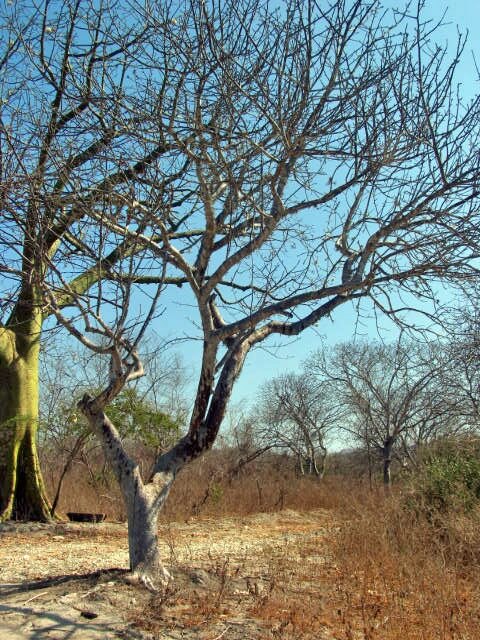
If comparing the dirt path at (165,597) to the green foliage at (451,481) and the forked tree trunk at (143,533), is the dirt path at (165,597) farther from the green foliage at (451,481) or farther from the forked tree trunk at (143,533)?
the green foliage at (451,481)

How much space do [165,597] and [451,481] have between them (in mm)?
5696

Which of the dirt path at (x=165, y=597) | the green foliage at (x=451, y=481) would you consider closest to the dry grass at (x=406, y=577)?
the dirt path at (x=165, y=597)

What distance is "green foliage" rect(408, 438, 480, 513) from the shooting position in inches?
328

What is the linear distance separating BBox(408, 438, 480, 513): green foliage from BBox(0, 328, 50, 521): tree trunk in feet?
19.3

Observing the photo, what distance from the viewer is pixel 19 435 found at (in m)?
9.98

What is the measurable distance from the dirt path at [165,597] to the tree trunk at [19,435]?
2.43 m

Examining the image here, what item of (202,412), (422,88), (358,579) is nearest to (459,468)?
(358,579)

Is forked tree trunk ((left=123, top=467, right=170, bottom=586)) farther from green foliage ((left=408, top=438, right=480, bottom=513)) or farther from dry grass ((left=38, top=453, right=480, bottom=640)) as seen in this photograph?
green foliage ((left=408, top=438, right=480, bottom=513))

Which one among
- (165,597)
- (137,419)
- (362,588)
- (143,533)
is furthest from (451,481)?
(137,419)

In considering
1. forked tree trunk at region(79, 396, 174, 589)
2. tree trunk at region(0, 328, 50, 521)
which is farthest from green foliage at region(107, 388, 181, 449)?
forked tree trunk at region(79, 396, 174, 589)

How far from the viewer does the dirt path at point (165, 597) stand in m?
3.99

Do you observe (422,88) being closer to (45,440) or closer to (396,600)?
(396,600)

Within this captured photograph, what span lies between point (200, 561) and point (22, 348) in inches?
210

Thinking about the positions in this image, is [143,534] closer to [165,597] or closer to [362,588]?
[165,597]
